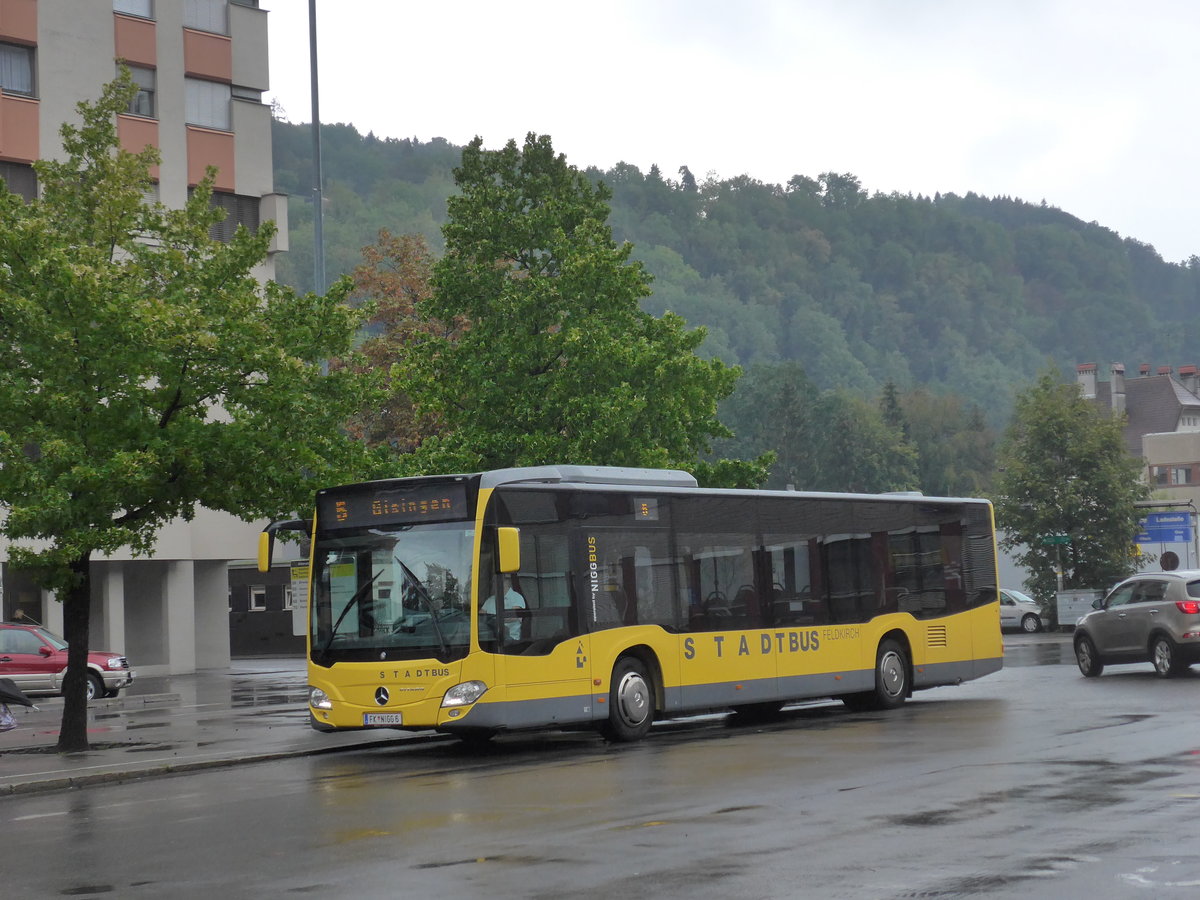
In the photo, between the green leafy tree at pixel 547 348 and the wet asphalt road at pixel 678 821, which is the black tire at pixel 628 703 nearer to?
the wet asphalt road at pixel 678 821

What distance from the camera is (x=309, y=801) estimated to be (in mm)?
13812

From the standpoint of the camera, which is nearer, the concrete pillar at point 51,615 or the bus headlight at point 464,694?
the bus headlight at point 464,694

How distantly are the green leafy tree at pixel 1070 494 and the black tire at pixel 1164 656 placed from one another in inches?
1274

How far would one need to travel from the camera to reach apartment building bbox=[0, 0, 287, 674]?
42875 mm

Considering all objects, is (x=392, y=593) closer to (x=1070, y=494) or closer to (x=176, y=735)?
(x=176, y=735)

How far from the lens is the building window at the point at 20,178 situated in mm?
42062

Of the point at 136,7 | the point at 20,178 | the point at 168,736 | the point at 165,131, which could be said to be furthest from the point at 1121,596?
the point at 136,7

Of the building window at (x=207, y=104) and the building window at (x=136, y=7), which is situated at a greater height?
the building window at (x=136, y=7)

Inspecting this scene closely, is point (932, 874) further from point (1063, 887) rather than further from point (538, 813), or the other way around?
point (538, 813)

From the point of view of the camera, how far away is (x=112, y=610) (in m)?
46.1

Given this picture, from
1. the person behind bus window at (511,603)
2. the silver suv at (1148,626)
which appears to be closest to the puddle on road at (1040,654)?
the silver suv at (1148,626)

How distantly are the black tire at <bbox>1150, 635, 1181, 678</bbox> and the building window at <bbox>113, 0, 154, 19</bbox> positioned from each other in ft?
Result: 106

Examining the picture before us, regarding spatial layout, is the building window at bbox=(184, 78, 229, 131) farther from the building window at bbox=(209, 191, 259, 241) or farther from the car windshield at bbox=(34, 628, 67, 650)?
the car windshield at bbox=(34, 628, 67, 650)

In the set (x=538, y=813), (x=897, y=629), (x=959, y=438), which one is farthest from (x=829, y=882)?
(x=959, y=438)
